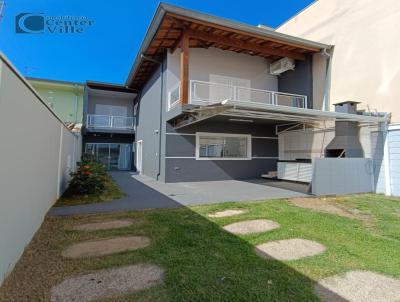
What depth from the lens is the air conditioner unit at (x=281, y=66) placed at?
41.6 ft

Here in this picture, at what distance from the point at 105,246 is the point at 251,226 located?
265 centimetres

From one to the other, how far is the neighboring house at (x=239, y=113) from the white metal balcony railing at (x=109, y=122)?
536 cm

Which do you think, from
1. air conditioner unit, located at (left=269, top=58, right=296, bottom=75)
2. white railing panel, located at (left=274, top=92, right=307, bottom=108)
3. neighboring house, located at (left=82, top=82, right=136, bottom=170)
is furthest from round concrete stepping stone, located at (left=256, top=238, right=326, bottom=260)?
neighboring house, located at (left=82, top=82, right=136, bottom=170)

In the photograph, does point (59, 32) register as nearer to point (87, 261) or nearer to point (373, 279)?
point (87, 261)

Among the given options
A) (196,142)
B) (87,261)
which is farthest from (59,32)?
(87,261)

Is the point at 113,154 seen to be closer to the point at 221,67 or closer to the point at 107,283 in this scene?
the point at 221,67

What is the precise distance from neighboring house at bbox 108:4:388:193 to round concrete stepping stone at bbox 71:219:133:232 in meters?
5.16

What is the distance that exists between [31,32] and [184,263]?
1263 cm

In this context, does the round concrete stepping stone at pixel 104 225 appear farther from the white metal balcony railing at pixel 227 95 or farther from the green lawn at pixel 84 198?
the white metal balcony railing at pixel 227 95

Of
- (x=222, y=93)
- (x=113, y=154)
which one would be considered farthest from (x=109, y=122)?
(x=222, y=93)

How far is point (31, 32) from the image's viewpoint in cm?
1087

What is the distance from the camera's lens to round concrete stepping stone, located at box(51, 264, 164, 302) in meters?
2.44

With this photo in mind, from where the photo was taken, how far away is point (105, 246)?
3.75 metres

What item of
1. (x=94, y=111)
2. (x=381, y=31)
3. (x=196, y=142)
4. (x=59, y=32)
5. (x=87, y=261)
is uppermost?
(x=59, y=32)
